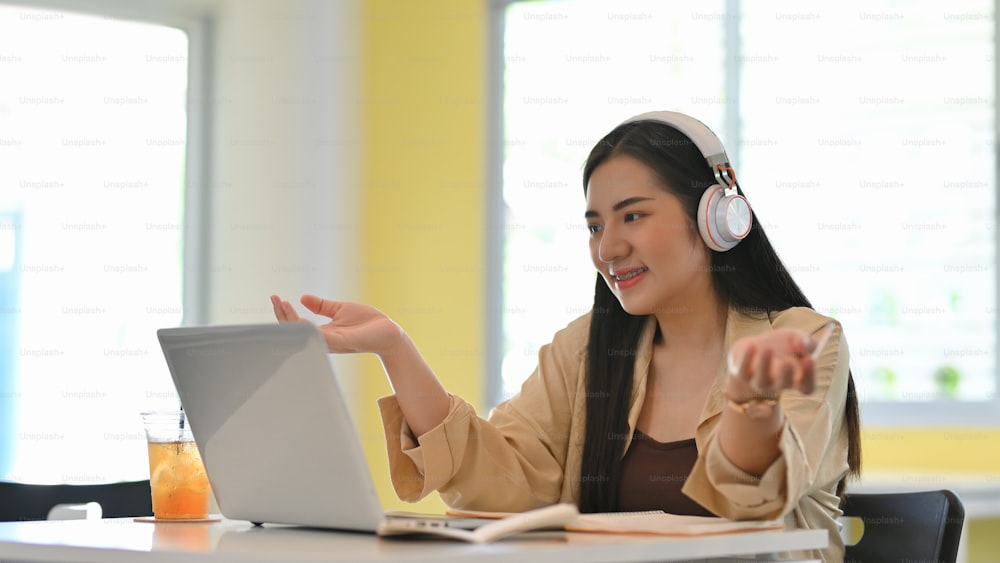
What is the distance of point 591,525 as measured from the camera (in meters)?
1.20

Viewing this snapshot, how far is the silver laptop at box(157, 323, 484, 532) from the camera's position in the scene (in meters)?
1.13

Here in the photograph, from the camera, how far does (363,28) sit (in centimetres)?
378

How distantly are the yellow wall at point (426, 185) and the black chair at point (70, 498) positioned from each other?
199 cm

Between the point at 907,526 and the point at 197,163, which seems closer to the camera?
the point at 907,526

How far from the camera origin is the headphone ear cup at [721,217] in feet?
5.56

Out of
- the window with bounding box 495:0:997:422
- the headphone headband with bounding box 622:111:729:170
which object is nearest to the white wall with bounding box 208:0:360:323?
the window with bounding box 495:0:997:422

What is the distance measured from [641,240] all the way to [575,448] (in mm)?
346

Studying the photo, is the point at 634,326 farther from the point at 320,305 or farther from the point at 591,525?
the point at 591,525

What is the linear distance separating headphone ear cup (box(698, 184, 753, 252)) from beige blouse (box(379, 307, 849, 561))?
13 cm

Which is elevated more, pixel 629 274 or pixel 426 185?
pixel 426 185

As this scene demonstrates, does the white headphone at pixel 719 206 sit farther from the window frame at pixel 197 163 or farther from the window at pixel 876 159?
the window frame at pixel 197 163

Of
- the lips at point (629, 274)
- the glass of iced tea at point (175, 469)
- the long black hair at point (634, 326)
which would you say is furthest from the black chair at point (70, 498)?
the lips at point (629, 274)

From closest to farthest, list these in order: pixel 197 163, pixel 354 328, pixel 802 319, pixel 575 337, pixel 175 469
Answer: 1. pixel 175 469
2. pixel 354 328
3. pixel 802 319
4. pixel 575 337
5. pixel 197 163

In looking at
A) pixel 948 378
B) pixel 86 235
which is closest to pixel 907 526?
pixel 948 378
